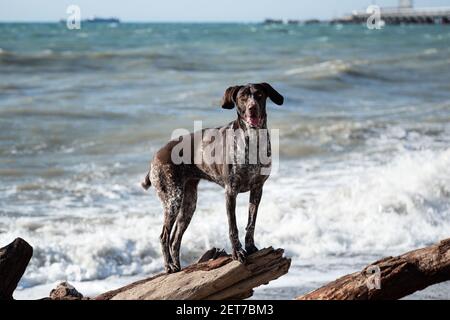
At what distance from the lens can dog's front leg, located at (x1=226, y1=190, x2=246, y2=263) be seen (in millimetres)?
5525

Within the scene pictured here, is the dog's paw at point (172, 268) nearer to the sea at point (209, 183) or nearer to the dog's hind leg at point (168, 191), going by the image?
the dog's hind leg at point (168, 191)

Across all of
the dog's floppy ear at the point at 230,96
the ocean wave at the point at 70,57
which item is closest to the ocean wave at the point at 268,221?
the dog's floppy ear at the point at 230,96

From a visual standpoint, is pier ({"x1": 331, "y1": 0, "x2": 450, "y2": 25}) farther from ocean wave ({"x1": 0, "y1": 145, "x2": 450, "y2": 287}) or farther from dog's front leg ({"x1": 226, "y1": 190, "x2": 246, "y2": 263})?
dog's front leg ({"x1": 226, "y1": 190, "x2": 246, "y2": 263})

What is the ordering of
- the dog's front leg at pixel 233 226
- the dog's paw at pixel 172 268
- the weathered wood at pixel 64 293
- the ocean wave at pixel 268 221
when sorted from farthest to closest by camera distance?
the ocean wave at pixel 268 221 → the weathered wood at pixel 64 293 → the dog's paw at pixel 172 268 → the dog's front leg at pixel 233 226

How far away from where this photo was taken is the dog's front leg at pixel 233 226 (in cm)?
552

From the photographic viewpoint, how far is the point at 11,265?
6.10 metres

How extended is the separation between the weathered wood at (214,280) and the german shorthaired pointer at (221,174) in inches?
4.2

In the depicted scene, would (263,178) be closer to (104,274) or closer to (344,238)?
(104,274)

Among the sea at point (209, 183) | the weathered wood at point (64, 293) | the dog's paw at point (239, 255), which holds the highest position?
the dog's paw at point (239, 255)

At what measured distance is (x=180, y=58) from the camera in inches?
1781

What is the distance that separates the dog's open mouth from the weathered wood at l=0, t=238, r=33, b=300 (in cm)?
210

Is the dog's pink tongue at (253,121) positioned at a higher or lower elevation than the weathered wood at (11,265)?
higher

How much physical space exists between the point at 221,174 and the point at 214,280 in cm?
75
